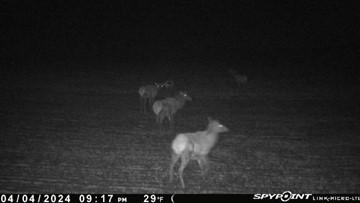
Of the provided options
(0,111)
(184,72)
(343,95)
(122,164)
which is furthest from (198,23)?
(122,164)

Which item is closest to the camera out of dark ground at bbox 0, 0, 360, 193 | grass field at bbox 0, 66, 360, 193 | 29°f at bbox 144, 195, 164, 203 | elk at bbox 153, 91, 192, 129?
Result: 29°f at bbox 144, 195, 164, 203

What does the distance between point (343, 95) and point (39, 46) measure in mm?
16871

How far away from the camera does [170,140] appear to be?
561 cm

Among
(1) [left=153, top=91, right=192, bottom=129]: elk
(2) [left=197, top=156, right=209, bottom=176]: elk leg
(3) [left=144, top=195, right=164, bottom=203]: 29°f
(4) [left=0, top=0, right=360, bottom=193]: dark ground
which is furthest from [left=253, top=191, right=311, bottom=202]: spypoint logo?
(1) [left=153, top=91, right=192, bottom=129]: elk

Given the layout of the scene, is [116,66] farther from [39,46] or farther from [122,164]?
[122,164]

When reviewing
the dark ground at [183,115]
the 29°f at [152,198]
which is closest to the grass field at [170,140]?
the dark ground at [183,115]

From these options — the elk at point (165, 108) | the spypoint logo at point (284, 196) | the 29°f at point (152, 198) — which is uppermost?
the elk at point (165, 108)

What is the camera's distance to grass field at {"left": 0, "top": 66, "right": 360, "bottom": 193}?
430cm

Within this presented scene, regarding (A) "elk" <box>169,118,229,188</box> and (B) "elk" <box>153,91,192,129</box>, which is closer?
(A) "elk" <box>169,118,229,188</box>

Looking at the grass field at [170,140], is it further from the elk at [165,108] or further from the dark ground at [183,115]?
the elk at [165,108]

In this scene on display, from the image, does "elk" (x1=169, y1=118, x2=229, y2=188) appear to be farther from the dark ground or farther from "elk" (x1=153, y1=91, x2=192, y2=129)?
"elk" (x1=153, y1=91, x2=192, y2=129)

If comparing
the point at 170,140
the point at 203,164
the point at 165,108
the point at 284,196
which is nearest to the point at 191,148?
the point at 203,164

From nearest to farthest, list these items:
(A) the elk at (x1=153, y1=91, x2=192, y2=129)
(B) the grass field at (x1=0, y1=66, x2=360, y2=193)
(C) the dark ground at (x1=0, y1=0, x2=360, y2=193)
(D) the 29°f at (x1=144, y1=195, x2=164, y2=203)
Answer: (D) the 29°f at (x1=144, y1=195, x2=164, y2=203) → (B) the grass field at (x1=0, y1=66, x2=360, y2=193) → (C) the dark ground at (x1=0, y1=0, x2=360, y2=193) → (A) the elk at (x1=153, y1=91, x2=192, y2=129)

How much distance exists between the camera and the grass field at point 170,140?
430 centimetres
